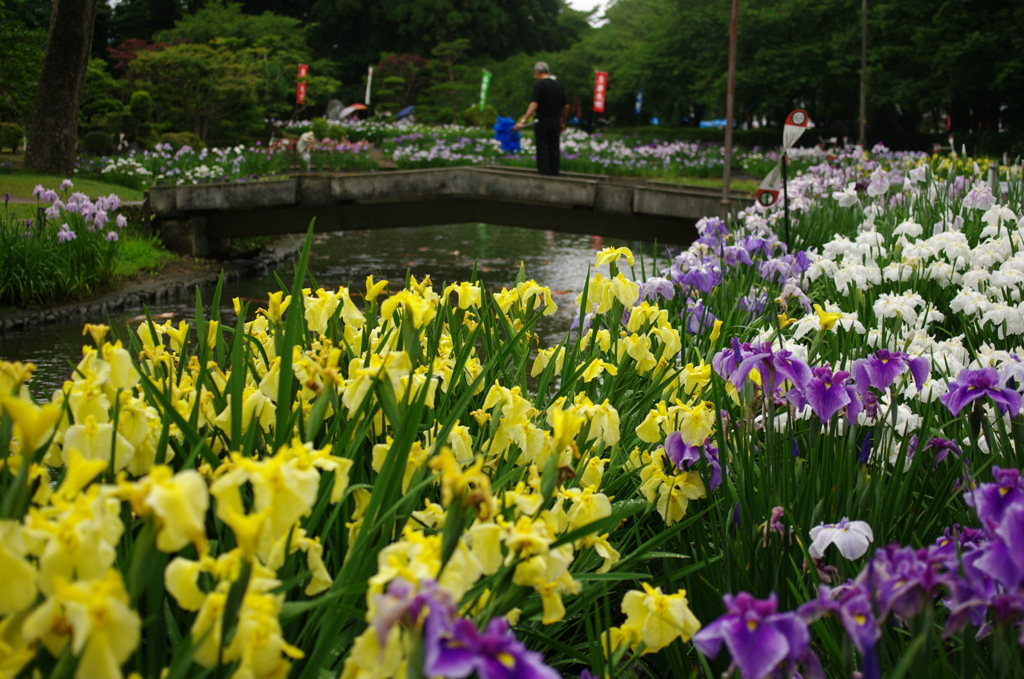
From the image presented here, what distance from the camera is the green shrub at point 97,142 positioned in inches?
616

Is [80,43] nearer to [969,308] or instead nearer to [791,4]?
[969,308]

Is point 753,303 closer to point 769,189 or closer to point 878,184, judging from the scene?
point 769,189

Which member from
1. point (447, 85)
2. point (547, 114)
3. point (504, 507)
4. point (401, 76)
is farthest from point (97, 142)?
point (401, 76)

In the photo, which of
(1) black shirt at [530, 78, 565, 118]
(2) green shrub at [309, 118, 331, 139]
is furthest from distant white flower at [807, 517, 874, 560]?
(2) green shrub at [309, 118, 331, 139]

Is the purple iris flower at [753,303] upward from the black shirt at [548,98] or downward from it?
downward

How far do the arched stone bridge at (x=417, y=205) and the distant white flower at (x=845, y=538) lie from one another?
7096mm

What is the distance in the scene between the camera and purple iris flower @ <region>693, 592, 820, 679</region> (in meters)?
0.85

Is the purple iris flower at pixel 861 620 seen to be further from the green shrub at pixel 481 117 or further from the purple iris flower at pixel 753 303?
the green shrub at pixel 481 117

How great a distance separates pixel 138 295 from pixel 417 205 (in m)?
Result: 3.51

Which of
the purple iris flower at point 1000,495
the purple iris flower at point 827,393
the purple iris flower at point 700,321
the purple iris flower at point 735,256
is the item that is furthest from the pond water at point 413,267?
the purple iris flower at point 1000,495

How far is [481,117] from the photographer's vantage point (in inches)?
1246

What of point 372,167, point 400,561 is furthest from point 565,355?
point 372,167

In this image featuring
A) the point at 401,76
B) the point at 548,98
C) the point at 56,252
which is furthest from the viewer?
the point at 401,76

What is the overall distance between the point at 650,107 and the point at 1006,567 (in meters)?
30.7
